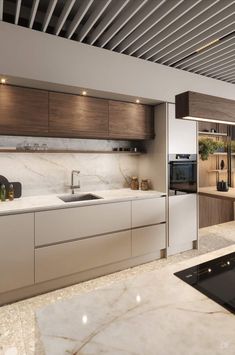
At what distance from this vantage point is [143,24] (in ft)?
7.98

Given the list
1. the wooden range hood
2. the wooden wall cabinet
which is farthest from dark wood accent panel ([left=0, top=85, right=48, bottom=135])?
the wooden range hood

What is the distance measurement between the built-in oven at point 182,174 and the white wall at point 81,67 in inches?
33.3

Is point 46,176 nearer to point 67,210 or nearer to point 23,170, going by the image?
point 23,170

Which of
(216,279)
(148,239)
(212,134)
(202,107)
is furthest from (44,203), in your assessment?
(212,134)

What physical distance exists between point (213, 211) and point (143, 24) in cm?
388

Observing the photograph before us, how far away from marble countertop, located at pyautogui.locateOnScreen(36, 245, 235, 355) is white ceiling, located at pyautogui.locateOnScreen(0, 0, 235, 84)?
227 centimetres

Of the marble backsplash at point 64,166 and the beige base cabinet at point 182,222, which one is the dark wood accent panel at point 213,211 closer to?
the beige base cabinet at point 182,222

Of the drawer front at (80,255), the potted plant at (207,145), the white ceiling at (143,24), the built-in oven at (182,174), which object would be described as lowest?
the drawer front at (80,255)

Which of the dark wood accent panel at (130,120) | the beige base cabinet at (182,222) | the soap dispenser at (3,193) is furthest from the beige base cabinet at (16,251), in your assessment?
the beige base cabinet at (182,222)

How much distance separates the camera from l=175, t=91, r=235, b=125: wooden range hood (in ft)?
4.48

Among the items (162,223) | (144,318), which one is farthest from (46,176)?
(144,318)

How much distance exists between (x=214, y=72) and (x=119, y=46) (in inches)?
67.5

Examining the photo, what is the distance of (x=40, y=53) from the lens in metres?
2.39

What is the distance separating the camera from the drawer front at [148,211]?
3014 millimetres
